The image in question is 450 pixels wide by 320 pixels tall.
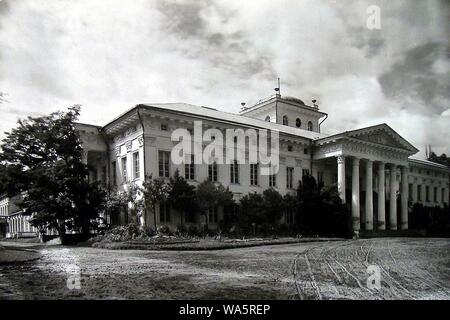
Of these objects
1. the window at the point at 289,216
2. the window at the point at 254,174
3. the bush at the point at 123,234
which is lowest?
the window at the point at 289,216

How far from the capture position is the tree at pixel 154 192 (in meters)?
20.5

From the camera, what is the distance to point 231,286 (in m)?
6.86

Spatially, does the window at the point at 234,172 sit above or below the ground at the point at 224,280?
above

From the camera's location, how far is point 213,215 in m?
24.3

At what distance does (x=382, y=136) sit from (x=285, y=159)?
8570 millimetres

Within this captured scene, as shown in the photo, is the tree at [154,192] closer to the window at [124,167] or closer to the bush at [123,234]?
the bush at [123,234]

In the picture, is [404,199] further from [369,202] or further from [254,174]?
[254,174]

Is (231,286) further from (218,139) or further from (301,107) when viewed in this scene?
(301,107)

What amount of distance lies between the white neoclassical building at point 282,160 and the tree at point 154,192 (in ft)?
3.51

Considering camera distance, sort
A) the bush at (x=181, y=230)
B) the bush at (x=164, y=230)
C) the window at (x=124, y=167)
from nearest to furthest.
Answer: the bush at (x=164, y=230), the bush at (x=181, y=230), the window at (x=124, y=167)

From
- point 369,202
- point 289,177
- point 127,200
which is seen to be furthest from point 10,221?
point 369,202

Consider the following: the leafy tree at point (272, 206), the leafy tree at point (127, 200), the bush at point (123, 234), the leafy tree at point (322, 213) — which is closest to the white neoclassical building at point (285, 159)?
the leafy tree at point (127, 200)
